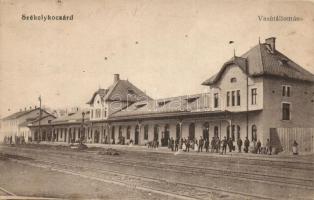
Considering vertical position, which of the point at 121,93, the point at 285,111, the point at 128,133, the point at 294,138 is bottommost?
the point at 128,133

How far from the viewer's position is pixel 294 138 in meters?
19.9

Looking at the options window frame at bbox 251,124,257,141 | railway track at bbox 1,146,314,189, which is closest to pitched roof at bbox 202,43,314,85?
window frame at bbox 251,124,257,141

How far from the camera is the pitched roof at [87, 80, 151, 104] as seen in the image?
39.6 meters

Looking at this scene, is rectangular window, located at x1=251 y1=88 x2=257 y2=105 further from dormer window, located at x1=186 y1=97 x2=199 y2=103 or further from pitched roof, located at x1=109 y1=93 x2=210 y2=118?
dormer window, located at x1=186 y1=97 x2=199 y2=103

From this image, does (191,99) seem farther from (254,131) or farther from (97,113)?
(97,113)

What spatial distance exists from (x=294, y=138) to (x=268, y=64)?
428 cm

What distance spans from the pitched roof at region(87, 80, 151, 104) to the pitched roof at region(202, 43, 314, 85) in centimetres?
1885

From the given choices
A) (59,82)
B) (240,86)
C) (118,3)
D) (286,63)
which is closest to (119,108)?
(240,86)

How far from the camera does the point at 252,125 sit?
71.3ft

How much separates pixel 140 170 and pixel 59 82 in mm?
3958

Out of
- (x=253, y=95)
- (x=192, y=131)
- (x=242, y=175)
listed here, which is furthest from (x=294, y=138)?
(x=242, y=175)

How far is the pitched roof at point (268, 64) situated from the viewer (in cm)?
2089

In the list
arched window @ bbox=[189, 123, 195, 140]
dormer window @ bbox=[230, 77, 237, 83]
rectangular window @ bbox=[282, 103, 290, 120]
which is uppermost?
dormer window @ bbox=[230, 77, 237, 83]

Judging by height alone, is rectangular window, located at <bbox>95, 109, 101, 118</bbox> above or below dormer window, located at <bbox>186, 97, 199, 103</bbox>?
below
